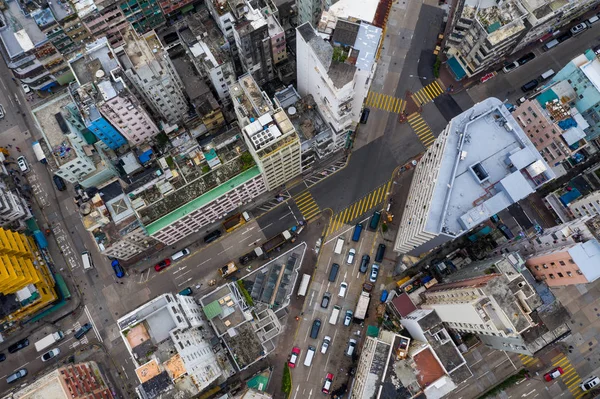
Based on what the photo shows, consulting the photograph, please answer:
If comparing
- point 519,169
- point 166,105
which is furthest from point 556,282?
point 166,105

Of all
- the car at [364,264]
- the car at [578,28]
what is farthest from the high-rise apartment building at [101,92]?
the car at [578,28]

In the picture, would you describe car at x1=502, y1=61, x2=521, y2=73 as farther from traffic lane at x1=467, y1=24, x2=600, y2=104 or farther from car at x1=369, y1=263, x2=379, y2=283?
car at x1=369, y1=263, x2=379, y2=283

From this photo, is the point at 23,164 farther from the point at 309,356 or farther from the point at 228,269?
the point at 309,356

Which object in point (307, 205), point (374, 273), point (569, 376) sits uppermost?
point (307, 205)

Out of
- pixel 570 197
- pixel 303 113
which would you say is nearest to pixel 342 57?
pixel 303 113

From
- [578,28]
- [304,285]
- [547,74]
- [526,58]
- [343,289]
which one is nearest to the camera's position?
[304,285]

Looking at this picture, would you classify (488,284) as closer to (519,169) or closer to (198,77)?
(519,169)
